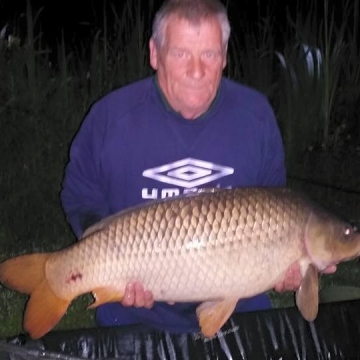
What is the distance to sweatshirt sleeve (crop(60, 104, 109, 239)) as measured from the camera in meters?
1.99

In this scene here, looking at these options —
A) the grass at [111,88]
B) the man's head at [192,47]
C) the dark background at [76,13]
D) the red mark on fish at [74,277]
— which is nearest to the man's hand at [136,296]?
the red mark on fish at [74,277]

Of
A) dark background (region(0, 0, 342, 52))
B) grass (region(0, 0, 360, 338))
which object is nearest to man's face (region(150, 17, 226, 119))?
grass (region(0, 0, 360, 338))

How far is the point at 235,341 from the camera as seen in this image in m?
2.26

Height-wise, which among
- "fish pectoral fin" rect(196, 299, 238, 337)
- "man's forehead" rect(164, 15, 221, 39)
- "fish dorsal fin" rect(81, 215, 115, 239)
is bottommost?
A: "fish pectoral fin" rect(196, 299, 238, 337)

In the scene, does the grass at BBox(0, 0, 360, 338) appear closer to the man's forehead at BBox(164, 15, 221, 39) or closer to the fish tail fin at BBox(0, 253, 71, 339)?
the fish tail fin at BBox(0, 253, 71, 339)

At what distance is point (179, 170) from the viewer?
6.48 feet

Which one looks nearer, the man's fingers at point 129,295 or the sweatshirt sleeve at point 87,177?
the man's fingers at point 129,295

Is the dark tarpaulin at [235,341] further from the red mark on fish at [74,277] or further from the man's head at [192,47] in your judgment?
the man's head at [192,47]

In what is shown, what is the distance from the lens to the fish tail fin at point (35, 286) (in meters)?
1.78

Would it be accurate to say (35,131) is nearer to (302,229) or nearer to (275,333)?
(275,333)

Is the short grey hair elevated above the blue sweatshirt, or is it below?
above

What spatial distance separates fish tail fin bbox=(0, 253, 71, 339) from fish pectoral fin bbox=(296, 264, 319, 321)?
0.51 metres

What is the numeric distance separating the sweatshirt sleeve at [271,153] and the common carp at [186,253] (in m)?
0.23

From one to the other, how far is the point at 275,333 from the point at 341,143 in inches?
98.9
